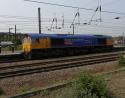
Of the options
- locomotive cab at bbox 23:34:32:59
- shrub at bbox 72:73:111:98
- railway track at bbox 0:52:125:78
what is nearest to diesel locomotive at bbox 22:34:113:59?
locomotive cab at bbox 23:34:32:59

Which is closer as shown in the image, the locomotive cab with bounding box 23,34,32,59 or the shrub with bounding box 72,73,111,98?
the shrub with bounding box 72,73,111,98

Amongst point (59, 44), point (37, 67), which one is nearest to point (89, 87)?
point (37, 67)

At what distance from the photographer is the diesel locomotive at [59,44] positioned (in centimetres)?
3084

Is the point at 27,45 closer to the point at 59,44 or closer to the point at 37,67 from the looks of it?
the point at 59,44

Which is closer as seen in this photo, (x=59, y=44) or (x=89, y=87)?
(x=89, y=87)

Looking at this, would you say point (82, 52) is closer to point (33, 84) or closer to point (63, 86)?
point (33, 84)

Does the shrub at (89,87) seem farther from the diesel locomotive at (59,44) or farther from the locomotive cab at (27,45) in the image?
the locomotive cab at (27,45)

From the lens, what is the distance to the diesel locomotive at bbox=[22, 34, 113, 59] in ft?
101

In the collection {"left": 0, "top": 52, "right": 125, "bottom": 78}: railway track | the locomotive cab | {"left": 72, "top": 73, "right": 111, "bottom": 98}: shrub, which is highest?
the locomotive cab

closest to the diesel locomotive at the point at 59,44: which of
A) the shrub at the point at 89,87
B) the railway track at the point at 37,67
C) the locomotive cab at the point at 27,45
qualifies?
the locomotive cab at the point at 27,45

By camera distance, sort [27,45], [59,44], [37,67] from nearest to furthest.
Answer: [37,67] → [27,45] → [59,44]

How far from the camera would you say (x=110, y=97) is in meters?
8.62

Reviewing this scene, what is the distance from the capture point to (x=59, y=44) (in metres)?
33.6

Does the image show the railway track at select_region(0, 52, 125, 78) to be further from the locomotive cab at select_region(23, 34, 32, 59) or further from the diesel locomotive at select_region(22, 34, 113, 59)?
the diesel locomotive at select_region(22, 34, 113, 59)
